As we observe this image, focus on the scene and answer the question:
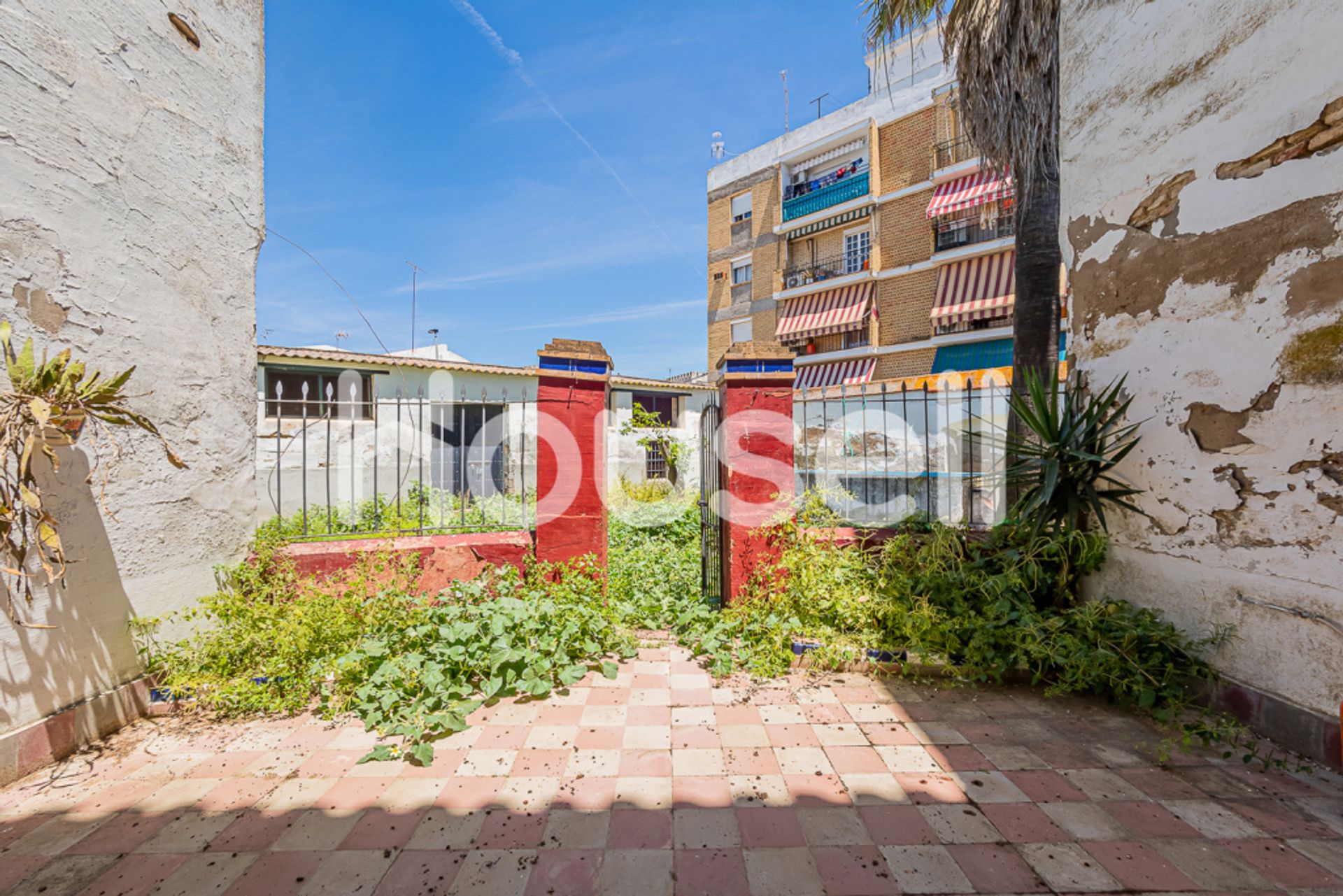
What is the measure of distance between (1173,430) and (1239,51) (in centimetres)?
205

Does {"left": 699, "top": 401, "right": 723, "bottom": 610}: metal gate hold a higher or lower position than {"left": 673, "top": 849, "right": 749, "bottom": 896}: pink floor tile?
higher

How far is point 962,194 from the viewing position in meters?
16.1

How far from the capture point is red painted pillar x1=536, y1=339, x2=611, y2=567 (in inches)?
163

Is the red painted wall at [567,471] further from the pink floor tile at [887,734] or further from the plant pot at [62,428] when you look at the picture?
the plant pot at [62,428]

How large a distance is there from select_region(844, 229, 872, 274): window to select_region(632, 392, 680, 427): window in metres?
8.38

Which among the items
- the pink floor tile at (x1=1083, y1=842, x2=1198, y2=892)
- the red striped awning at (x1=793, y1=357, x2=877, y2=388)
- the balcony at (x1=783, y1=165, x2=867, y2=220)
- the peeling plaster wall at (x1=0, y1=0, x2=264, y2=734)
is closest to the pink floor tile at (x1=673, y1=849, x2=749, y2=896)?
the pink floor tile at (x1=1083, y1=842, x2=1198, y2=892)

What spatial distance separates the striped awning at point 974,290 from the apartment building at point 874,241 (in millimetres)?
40

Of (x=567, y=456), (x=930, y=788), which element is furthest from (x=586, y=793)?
(x=567, y=456)

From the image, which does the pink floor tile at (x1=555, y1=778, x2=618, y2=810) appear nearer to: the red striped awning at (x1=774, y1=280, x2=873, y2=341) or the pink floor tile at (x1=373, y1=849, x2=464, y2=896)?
the pink floor tile at (x1=373, y1=849, x2=464, y2=896)

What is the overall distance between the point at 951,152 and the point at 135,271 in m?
19.8

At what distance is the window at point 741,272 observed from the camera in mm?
22283

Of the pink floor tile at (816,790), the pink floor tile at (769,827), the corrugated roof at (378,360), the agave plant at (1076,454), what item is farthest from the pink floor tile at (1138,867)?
the corrugated roof at (378,360)

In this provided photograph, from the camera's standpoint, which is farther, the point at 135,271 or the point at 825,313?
the point at 825,313

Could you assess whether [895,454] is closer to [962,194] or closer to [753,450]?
[753,450]
